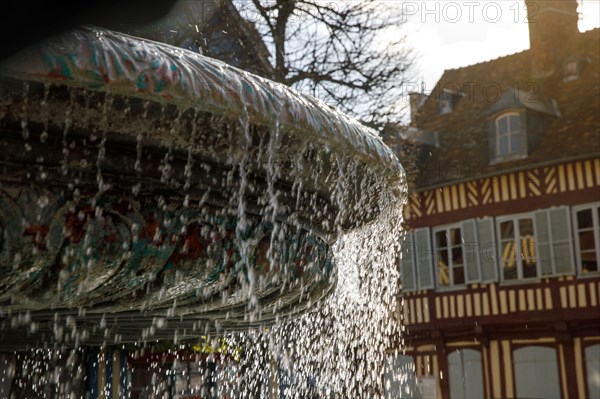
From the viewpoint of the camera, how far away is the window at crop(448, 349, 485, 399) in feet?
58.6

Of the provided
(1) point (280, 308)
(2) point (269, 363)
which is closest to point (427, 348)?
(2) point (269, 363)

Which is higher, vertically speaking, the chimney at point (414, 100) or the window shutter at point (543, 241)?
the chimney at point (414, 100)

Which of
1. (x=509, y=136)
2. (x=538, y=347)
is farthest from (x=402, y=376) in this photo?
(x=509, y=136)

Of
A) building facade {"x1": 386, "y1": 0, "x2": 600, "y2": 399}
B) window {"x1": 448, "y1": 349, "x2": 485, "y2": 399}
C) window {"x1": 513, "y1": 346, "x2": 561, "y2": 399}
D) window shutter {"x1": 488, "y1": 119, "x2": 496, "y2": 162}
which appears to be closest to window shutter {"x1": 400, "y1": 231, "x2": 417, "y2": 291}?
building facade {"x1": 386, "y1": 0, "x2": 600, "y2": 399}

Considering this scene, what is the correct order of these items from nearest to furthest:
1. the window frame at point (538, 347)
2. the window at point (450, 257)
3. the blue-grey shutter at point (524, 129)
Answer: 1. the window frame at point (538, 347)
2. the blue-grey shutter at point (524, 129)
3. the window at point (450, 257)

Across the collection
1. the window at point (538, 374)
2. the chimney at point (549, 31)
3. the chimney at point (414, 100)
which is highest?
the chimney at point (549, 31)

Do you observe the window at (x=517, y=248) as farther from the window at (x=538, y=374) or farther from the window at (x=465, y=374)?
the window at (x=465, y=374)

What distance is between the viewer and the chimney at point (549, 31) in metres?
19.5

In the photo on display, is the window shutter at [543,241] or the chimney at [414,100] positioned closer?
the chimney at [414,100]

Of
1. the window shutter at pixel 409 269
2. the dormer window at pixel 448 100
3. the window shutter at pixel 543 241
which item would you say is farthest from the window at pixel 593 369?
the dormer window at pixel 448 100

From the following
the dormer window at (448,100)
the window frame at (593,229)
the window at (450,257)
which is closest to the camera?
the window frame at (593,229)

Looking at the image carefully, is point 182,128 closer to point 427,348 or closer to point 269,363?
point 269,363

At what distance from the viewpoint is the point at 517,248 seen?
1766 cm

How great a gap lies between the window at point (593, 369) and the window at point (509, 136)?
14.0 feet
